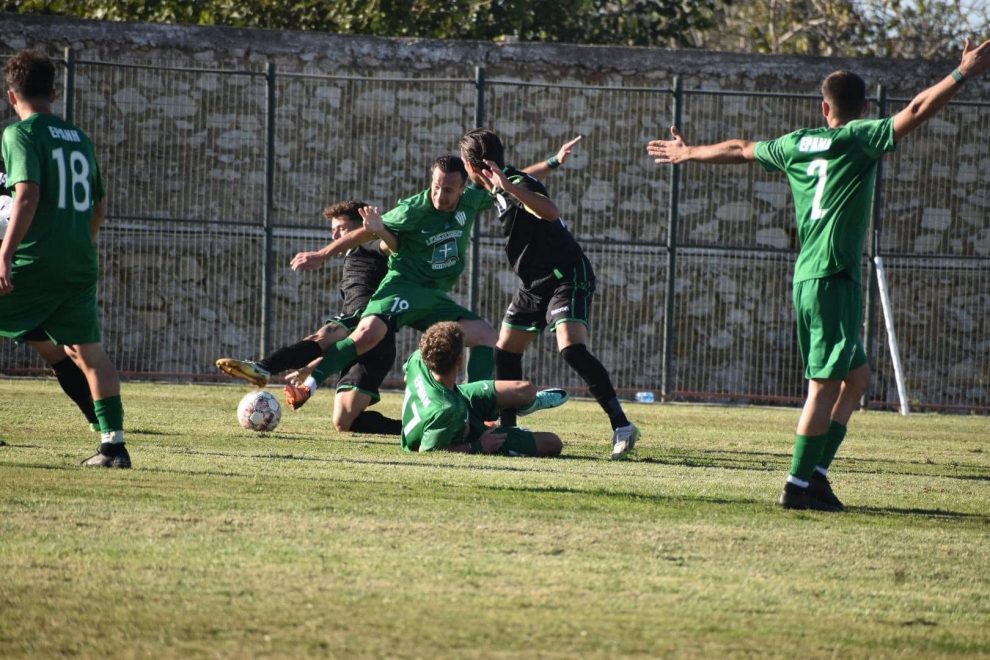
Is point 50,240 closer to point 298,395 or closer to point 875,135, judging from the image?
point 298,395

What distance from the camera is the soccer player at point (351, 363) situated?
31.6 feet

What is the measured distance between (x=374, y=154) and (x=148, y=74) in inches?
110

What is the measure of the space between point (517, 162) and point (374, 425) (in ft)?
26.3

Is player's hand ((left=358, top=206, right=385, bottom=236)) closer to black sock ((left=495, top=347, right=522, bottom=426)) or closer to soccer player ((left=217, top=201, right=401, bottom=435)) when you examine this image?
soccer player ((left=217, top=201, right=401, bottom=435))

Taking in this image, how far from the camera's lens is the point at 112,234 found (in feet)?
56.2

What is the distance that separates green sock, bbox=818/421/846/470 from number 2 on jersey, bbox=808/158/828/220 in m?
1.01

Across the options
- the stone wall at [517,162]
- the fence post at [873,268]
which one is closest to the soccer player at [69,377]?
the stone wall at [517,162]

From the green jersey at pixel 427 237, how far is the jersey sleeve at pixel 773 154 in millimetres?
3289

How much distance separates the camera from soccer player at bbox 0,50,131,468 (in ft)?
22.4

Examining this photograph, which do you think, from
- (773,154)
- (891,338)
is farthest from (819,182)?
(891,338)

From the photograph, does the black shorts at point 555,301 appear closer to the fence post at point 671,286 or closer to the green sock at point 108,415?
the green sock at point 108,415

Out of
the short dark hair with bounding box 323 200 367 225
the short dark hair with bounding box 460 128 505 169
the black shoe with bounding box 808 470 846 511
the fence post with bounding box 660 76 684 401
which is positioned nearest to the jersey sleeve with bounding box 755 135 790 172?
the black shoe with bounding box 808 470 846 511

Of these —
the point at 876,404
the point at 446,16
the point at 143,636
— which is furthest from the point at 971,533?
the point at 446,16

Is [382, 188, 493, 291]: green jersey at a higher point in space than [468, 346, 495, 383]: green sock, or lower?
higher
